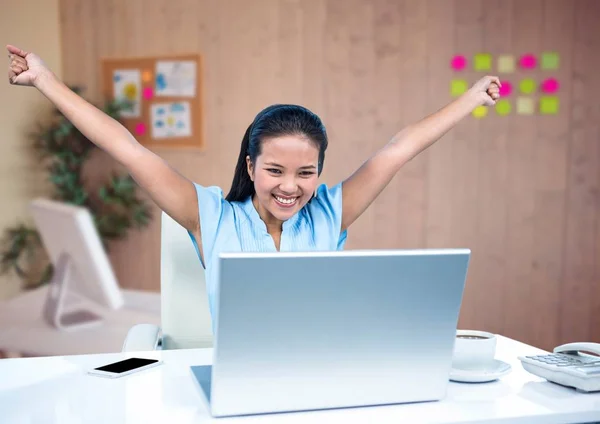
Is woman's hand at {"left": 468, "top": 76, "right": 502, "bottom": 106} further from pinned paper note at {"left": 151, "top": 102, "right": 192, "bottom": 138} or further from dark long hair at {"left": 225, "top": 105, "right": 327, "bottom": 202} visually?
pinned paper note at {"left": 151, "top": 102, "right": 192, "bottom": 138}

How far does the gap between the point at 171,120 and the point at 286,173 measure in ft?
9.99

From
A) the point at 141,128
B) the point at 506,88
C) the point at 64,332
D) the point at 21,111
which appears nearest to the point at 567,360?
the point at 64,332

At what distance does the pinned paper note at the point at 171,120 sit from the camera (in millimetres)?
4461

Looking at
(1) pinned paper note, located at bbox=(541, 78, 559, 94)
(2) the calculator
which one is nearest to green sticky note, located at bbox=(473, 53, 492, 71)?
(1) pinned paper note, located at bbox=(541, 78, 559, 94)

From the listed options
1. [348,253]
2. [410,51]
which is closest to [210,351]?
[348,253]

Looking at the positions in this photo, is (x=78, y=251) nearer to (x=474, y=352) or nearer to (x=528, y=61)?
(x=474, y=352)

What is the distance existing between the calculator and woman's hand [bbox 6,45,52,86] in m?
1.09

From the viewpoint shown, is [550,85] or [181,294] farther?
[550,85]

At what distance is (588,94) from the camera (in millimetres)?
4254

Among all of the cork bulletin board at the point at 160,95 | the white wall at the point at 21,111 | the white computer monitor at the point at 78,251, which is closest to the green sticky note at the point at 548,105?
the cork bulletin board at the point at 160,95

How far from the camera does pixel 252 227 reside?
1722 millimetres

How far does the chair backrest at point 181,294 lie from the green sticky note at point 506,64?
2984mm

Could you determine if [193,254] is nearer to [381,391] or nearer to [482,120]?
[381,391]

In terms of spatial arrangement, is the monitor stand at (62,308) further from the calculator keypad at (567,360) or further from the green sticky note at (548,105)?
the green sticky note at (548,105)
